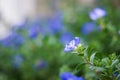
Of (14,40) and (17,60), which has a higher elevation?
(14,40)

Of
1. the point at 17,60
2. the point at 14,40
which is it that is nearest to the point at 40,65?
the point at 17,60

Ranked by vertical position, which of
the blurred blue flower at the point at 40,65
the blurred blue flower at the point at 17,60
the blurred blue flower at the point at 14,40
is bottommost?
the blurred blue flower at the point at 40,65

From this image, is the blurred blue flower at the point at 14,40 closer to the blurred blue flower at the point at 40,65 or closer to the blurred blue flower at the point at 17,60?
the blurred blue flower at the point at 17,60

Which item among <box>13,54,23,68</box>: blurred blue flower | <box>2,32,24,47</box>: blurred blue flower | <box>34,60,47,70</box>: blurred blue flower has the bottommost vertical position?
<box>34,60,47,70</box>: blurred blue flower

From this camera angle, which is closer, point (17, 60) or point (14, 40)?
point (17, 60)

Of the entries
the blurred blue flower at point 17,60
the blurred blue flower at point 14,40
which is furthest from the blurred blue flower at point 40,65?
the blurred blue flower at point 14,40

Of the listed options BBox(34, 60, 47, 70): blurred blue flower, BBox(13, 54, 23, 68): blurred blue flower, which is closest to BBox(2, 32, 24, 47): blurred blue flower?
BBox(13, 54, 23, 68): blurred blue flower

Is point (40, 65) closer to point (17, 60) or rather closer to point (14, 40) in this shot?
point (17, 60)

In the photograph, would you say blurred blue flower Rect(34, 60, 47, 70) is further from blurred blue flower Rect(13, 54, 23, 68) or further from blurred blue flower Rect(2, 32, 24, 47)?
blurred blue flower Rect(2, 32, 24, 47)
